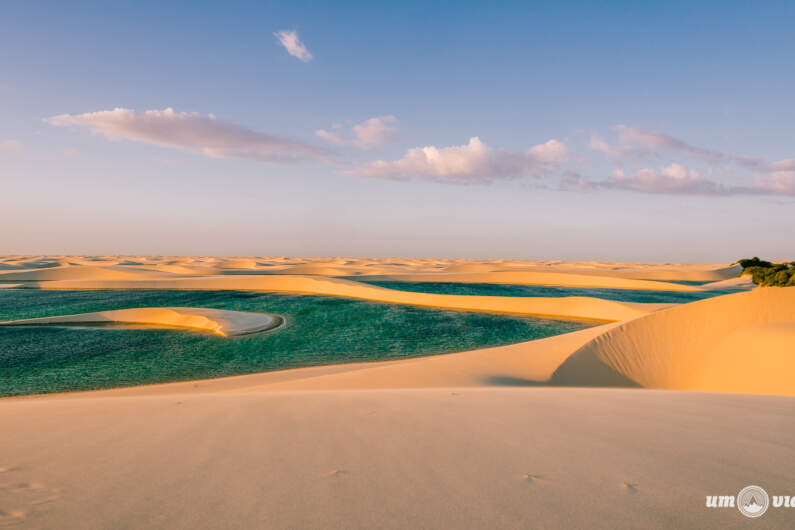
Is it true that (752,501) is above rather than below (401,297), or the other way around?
above

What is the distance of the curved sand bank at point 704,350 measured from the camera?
8.89 metres

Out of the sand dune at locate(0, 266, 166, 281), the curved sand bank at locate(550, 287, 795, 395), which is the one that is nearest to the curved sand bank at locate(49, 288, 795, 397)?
the curved sand bank at locate(550, 287, 795, 395)

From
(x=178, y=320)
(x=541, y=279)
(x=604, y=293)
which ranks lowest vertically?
(x=178, y=320)

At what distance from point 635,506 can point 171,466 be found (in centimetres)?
307

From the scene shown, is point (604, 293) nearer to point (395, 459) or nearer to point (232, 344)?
point (232, 344)

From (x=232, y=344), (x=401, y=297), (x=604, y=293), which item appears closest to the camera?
(x=232, y=344)

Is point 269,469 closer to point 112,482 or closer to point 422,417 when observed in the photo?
point 112,482

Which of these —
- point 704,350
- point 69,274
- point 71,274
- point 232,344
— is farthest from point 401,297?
point 69,274

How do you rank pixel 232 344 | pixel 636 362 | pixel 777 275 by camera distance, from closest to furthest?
1. pixel 636 362
2. pixel 232 344
3. pixel 777 275

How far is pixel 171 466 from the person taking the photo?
272cm

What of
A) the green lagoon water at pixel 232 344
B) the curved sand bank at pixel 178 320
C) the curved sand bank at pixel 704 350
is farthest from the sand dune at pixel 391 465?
the curved sand bank at pixel 178 320

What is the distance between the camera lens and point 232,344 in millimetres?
15344

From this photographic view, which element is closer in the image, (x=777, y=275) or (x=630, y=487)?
(x=630, y=487)

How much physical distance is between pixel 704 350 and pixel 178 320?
878 inches
